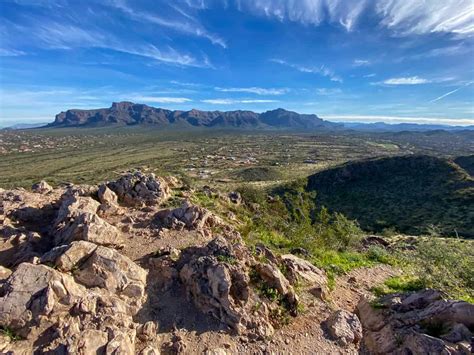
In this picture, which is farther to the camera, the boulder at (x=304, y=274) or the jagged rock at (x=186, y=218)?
the jagged rock at (x=186, y=218)

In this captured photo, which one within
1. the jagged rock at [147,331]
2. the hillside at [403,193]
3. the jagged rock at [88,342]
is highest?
the jagged rock at [88,342]

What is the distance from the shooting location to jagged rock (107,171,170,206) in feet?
67.2

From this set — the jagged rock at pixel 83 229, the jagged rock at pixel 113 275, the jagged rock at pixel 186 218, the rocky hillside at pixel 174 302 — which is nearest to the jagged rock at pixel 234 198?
the jagged rock at pixel 186 218

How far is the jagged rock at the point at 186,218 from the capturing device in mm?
17484

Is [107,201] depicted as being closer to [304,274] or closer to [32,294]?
[32,294]

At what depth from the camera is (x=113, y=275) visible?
455 inches

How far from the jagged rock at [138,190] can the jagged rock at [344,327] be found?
13618 millimetres

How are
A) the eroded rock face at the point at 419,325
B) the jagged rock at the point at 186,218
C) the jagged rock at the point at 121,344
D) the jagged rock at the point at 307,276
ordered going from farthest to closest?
the jagged rock at the point at 186,218 < the jagged rock at the point at 307,276 < the eroded rock face at the point at 419,325 < the jagged rock at the point at 121,344

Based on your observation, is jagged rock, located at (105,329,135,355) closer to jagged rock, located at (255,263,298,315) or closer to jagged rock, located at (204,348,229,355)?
jagged rock, located at (204,348,229,355)

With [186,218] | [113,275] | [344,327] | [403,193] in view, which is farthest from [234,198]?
[403,193]

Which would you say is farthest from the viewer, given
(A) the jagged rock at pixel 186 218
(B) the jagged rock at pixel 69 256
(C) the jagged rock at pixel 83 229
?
(A) the jagged rock at pixel 186 218

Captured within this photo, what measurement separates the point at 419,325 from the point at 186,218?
12094 mm

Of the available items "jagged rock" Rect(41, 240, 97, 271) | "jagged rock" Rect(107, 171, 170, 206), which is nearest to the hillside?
"jagged rock" Rect(107, 171, 170, 206)

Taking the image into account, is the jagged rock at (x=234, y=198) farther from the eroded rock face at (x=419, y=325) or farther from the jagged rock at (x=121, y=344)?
the jagged rock at (x=121, y=344)
